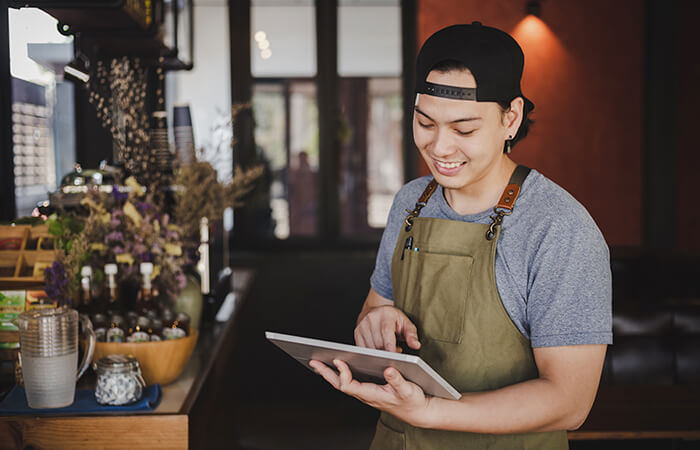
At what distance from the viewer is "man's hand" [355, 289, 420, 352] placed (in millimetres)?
1443

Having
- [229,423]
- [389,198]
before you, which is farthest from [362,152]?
[229,423]

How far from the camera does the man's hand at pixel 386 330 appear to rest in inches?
56.8

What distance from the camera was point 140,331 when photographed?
5.62 ft

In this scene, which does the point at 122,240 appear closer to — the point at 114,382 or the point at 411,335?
the point at 114,382

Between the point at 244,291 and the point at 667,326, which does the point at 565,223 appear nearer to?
the point at 667,326

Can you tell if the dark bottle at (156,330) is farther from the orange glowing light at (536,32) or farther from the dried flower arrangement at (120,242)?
the orange glowing light at (536,32)

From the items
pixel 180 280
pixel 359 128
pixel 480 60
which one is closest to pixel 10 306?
pixel 180 280

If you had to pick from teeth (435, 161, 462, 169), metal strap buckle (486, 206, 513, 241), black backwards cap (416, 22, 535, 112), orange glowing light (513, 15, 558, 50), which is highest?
orange glowing light (513, 15, 558, 50)

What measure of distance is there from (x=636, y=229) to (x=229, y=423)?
10.0 feet

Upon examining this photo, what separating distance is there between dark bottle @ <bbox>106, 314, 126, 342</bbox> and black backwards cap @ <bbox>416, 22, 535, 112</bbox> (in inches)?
37.4

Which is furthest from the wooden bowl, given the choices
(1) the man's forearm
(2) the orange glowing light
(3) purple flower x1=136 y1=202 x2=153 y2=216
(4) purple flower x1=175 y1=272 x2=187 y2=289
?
(2) the orange glowing light

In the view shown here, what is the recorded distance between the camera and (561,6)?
4512 millimetres

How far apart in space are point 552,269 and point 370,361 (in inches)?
15.3

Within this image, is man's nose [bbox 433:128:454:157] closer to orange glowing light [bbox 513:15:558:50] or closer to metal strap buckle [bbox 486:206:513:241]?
metal strap buckle [bbox 486:206:513:241]
